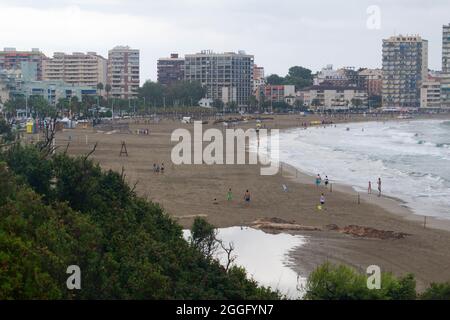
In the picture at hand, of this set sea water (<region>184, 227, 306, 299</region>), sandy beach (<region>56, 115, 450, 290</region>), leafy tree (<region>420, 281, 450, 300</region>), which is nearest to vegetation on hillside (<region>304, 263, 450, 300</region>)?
leafy tree (<region>420, 281, 450, 300</region>)

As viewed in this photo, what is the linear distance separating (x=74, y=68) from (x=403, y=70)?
2857 inches

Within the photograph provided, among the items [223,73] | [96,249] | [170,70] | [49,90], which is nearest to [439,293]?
[96,249]

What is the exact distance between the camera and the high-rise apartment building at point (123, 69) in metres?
158

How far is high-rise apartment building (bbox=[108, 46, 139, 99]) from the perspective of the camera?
517 feet

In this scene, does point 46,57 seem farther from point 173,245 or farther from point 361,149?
point 173,245

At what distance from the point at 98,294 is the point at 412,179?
29.8 m

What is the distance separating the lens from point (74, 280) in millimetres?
10797

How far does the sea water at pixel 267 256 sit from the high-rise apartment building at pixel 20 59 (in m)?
138

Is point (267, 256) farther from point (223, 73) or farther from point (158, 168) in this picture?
point (223, 73)

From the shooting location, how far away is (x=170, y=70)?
173250 mm

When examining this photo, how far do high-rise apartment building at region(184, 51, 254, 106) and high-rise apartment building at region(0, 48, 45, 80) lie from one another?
29827mm

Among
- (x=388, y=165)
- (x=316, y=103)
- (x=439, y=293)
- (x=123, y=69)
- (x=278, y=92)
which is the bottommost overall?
(x=388, y=165)

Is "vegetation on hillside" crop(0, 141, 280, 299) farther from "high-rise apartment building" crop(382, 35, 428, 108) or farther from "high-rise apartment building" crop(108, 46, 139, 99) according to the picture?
"high-rise apartment building" crop(382, 35, 428, 108)
